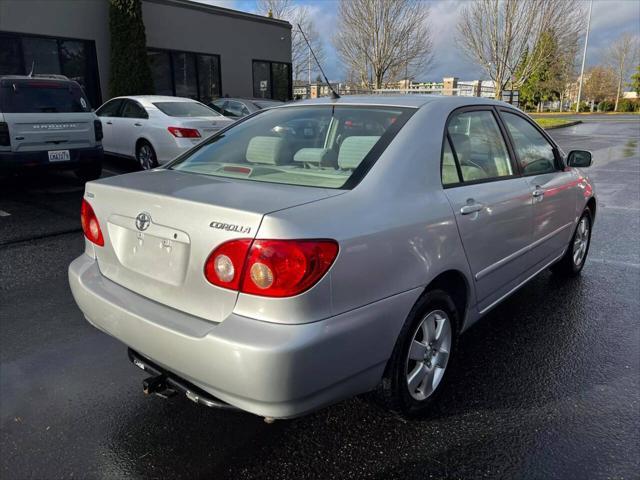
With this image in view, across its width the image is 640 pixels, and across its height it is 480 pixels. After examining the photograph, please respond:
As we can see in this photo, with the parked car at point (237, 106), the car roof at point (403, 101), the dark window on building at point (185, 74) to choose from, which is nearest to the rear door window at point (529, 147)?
the car roof at point (403, 101)

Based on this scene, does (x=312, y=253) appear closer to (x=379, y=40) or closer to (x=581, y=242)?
(x=581, y=242)

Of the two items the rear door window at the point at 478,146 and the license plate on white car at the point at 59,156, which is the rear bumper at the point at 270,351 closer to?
the rear door window at the point at 478,146

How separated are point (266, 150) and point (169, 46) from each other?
1571cm

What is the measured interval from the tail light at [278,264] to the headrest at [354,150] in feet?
2.24

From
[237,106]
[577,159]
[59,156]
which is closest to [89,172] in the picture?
[59,156]

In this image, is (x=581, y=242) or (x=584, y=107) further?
(x=584, y=107)

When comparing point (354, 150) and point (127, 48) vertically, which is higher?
point (127, 48)

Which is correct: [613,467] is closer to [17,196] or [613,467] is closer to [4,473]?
[4,473]

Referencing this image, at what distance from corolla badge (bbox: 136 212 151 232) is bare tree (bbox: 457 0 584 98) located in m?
23.8

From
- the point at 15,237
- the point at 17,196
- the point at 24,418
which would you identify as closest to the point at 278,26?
the point at 17,196

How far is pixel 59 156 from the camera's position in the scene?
7680 mm

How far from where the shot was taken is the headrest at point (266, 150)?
2.92 meters

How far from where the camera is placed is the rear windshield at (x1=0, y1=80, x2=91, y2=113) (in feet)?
24.0

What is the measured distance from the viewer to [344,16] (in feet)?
87.4
